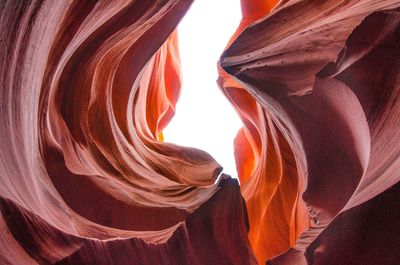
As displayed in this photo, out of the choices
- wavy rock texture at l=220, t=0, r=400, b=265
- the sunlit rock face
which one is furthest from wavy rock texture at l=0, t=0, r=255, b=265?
wavy rock texture at l=220, t=0, r=400, b=265

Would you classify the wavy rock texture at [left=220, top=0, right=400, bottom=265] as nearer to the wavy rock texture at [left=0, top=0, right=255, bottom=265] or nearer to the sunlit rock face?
the sunlit rock face

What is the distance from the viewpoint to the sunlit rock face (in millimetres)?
1051

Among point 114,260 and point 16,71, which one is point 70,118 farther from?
point 16,71

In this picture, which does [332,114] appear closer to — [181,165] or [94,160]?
[94,160]

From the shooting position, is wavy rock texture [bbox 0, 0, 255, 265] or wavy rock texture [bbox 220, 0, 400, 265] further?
wavy rock texture [bbox 220, 0, 400, 265]

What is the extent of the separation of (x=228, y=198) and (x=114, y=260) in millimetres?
622

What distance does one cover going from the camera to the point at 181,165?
2.38 meters

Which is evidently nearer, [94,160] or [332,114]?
[332,114]

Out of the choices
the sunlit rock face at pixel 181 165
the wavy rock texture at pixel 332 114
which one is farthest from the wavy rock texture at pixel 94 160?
the wavy rock texture at pixel 332 114

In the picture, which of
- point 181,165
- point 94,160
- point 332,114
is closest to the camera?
point 332,114

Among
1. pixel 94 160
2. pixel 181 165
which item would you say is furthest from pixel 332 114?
pixel 181 165

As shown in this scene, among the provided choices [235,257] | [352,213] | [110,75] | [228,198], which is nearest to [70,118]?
[110,75]

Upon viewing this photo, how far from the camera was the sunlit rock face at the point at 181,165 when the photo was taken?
1.05 metres

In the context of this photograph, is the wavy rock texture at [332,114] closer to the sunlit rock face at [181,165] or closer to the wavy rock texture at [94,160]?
the sunlit rock face at [181,165]
